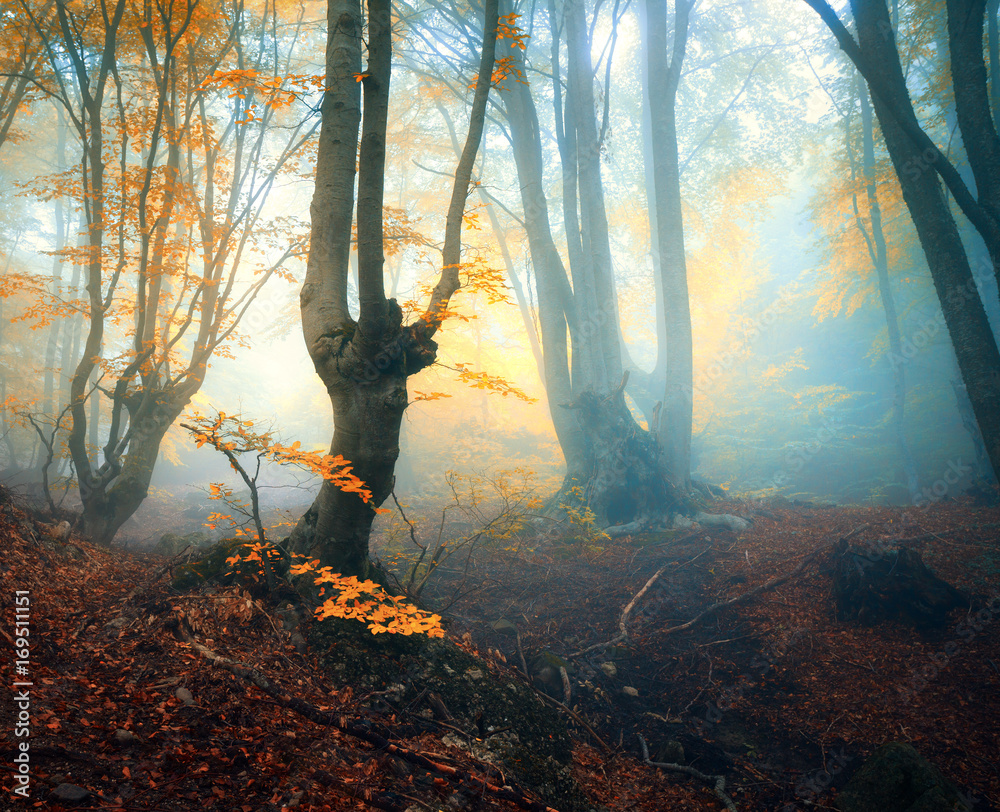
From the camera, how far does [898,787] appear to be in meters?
2.81

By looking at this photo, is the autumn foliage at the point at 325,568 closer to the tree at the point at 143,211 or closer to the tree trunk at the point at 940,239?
the tree at the point at 143,211

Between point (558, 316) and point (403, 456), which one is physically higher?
point (558, 316)

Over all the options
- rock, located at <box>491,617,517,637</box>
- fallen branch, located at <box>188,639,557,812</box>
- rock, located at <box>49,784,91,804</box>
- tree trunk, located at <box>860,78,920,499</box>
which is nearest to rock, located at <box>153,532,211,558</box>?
rock, located at <box>491,617,517,637</box>

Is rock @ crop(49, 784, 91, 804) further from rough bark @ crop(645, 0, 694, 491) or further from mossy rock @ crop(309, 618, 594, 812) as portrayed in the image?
rough bark @ crop(645, 0, 694, 491)

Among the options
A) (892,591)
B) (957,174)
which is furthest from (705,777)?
(957,174)

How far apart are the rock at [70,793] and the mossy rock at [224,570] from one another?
1.98m

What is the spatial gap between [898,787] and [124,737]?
14.0ft

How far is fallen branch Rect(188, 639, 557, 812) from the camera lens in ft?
8.06

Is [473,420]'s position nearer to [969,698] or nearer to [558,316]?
[558,316]

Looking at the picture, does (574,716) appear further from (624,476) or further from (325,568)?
(624,476)

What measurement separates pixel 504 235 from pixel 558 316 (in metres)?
7.03

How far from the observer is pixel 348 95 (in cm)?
404

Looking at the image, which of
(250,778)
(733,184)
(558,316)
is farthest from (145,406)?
(733,184)

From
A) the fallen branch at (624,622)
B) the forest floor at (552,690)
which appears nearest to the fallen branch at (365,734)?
the forest floor at (552,690)
